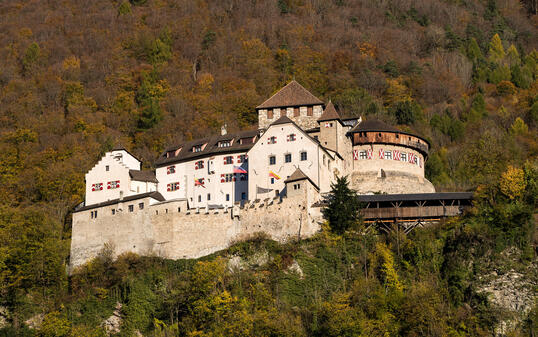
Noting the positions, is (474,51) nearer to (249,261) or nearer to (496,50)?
(496,50)

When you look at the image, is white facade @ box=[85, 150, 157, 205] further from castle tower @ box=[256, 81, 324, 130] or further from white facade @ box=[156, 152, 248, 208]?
castle tower @ box=[256, 81, 324, 130]

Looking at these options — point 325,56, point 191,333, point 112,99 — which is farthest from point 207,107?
point 191,333

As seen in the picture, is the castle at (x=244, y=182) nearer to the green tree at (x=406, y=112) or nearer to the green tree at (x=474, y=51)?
the green tree at (x=406, y=112)

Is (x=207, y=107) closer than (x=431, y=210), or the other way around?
(x=431, y=210)

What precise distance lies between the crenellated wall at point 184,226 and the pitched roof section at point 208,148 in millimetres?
6134

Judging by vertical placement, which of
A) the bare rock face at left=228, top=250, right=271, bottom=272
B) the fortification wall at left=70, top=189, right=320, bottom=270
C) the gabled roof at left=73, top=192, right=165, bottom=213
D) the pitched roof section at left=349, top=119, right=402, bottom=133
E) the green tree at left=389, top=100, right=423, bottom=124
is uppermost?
the green tree at left=389, top=100, right=423, bottom=124

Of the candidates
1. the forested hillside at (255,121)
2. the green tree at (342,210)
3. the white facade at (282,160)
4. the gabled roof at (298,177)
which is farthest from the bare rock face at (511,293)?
the white facade at (282,160)

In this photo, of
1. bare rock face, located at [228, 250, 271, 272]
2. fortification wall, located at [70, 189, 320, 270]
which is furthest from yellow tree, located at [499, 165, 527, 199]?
bare rock face, located at [228, 250, 271, 272]

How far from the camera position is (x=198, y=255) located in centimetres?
5275

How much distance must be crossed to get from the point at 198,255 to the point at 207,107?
33008mm

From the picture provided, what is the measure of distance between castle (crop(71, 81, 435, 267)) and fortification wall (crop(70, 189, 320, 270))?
A: 67 mm

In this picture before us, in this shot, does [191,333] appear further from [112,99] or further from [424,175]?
[112,99]

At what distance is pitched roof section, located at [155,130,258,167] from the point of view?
59.7m

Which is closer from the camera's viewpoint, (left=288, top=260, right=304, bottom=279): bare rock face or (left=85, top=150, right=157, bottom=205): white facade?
(left=288, top=260, right=304, bottom=279): bare rock face
